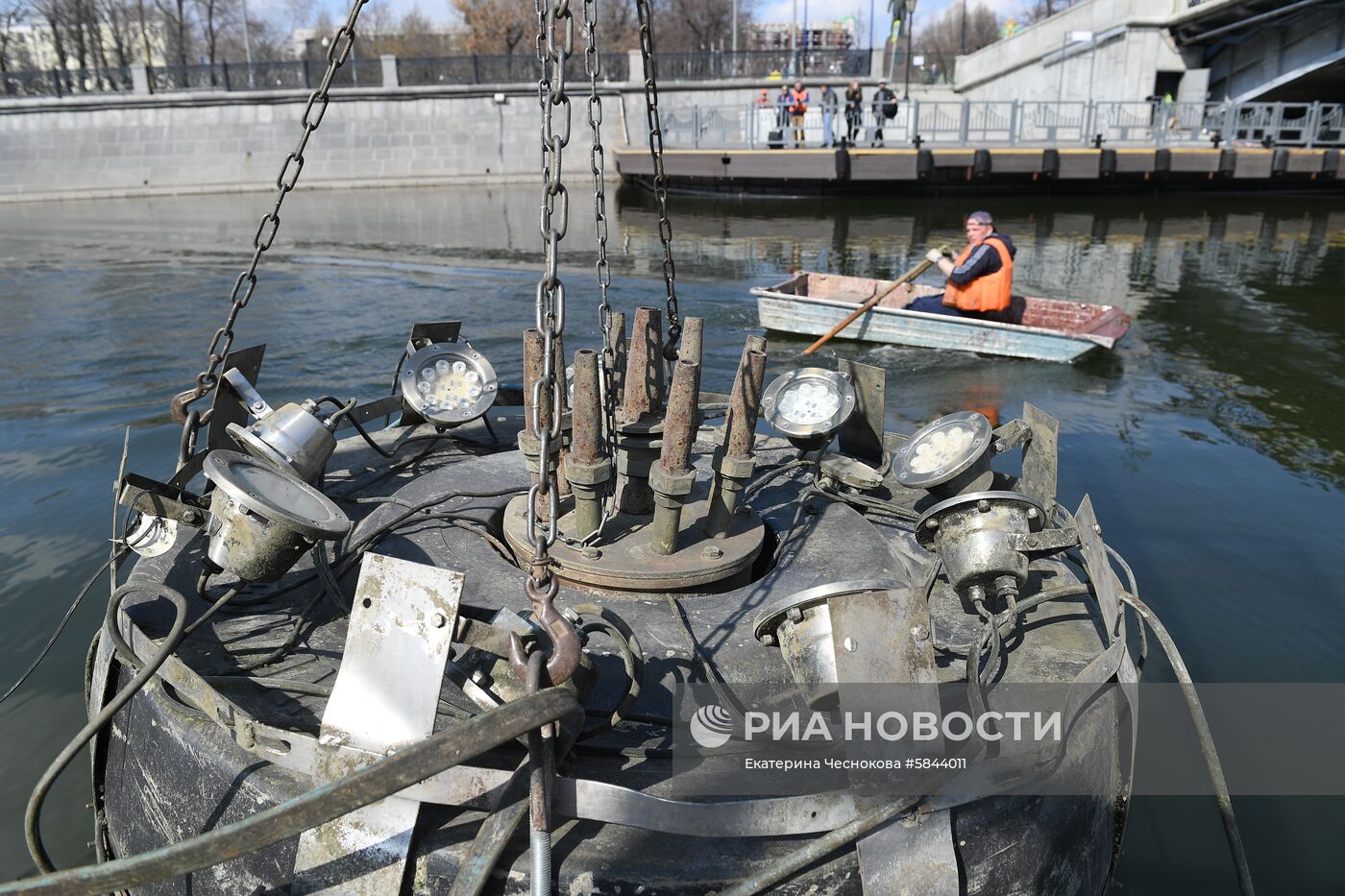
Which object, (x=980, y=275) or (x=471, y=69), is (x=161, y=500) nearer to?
A: (x=980, y=275)

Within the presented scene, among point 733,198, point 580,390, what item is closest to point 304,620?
point 580,390

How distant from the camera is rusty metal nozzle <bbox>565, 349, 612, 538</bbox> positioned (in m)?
3.55

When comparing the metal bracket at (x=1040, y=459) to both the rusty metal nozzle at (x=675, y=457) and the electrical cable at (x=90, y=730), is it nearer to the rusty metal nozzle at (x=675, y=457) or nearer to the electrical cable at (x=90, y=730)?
the rusty metal nozzle at (x=675, y=457)

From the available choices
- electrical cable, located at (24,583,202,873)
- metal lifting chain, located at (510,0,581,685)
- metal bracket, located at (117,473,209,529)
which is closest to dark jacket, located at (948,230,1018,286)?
metal lifting chain, located at (510,0,581,685)

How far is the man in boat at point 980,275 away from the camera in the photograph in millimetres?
11648

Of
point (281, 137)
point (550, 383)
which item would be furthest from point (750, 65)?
point (550, 383)

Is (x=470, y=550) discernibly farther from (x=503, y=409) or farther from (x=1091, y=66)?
(x=1091, y=66)

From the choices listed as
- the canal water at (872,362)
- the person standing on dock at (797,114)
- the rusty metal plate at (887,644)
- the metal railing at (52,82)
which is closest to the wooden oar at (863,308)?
the canal water at (872,362)

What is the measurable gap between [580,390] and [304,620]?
1.43m

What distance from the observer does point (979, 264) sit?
11789mm

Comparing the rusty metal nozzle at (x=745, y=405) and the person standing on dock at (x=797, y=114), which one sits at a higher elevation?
the person standing on dock at (x=797, y=114)

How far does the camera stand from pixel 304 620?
11.8 ft

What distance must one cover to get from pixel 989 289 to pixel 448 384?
8747 millimetres

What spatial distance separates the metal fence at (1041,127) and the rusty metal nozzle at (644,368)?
25074 mm
